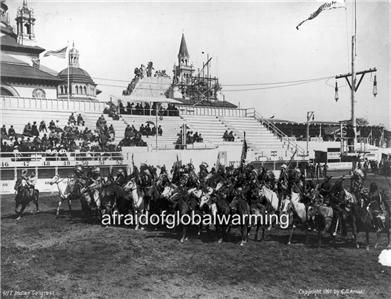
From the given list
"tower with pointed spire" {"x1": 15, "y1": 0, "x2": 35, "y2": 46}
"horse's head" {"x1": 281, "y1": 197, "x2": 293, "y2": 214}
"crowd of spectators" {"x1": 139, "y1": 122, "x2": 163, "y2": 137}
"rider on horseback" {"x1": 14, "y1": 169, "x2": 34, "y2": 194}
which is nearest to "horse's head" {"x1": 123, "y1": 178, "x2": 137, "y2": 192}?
"rider on horseback" {"x1": 14, "y1": 169, "x2": 34, "y2": 194}

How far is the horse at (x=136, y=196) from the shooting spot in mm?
11617

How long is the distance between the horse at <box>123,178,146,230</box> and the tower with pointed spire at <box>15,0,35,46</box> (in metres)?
36.8

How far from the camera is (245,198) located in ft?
35.1

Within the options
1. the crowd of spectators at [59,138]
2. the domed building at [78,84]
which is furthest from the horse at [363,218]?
the domed building at [78,84]

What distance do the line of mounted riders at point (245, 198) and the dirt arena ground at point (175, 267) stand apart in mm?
640

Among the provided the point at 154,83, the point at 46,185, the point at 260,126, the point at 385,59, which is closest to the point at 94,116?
the point at 46,185

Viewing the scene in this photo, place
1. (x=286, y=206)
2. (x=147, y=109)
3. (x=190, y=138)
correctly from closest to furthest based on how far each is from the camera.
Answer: (x=286, y=206), (x=190, y=138), (x=147, y=109)

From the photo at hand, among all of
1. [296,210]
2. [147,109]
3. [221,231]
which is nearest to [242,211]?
[221,231]

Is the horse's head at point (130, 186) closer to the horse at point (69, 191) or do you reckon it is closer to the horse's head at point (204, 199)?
the horse's head at point (204, 199)

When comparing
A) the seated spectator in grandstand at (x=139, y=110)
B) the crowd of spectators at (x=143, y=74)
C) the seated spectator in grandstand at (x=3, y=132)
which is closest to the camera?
the seated spectator in grandstand at (x=3, y=132)

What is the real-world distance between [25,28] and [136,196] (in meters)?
39.1

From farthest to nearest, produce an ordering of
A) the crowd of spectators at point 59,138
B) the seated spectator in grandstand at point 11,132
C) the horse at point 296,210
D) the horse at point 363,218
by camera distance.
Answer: the seated spectator in grandstand at point 11,132 → the crowd of spectators at point 59,138 → the horse at point 296,210 → the horse at point 363,218

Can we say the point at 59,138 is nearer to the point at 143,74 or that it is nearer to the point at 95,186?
the point at 95,186

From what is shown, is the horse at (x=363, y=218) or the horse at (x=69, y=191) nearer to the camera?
the horse at (x=363, y=218)
